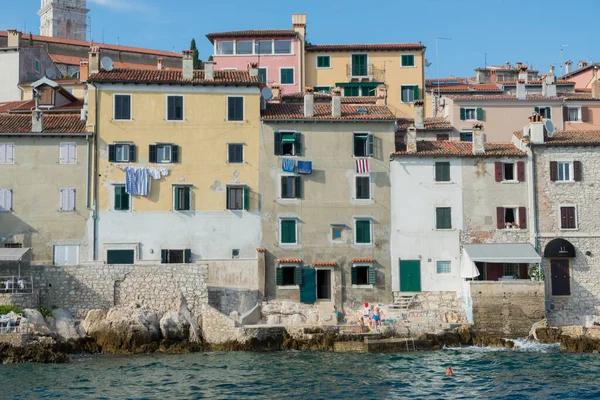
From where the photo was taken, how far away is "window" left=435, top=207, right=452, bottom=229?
167 feet

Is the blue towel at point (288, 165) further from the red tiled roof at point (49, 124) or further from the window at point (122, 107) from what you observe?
the red tiled roof at point (49, 124)

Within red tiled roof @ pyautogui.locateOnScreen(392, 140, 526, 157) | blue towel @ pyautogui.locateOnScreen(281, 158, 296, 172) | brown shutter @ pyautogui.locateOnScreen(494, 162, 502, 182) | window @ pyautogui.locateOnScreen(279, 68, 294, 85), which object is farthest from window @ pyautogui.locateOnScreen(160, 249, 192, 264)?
window @ pyautogui.locateOnScreen(279, 68, 294, 85)

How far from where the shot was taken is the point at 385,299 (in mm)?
50500

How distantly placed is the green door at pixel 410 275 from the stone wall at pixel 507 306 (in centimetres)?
405

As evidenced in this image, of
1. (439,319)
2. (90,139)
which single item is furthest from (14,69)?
(439,319)

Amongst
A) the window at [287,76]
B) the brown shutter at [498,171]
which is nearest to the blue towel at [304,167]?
the brown shutter at [498,171]

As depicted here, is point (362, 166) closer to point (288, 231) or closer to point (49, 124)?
point (288, 231)

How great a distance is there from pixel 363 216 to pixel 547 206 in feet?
36.4

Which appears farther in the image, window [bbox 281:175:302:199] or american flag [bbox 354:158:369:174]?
american flag [bbox 354:158:369:174]

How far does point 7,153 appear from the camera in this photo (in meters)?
50.2

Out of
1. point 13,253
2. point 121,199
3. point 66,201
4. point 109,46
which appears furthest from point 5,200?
point 109,46

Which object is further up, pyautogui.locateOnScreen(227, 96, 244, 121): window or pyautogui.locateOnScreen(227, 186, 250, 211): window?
pyautogui.locateOnScreen(227, 96, 244, 121): window

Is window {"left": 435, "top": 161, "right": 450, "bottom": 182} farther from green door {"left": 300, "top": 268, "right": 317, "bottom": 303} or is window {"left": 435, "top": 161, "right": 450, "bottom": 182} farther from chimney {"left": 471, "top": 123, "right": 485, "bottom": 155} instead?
green door {"left": 300, "top": 268, "right": 317, "bottom": 303}

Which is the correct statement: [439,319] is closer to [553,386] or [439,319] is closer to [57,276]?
[553,386]
